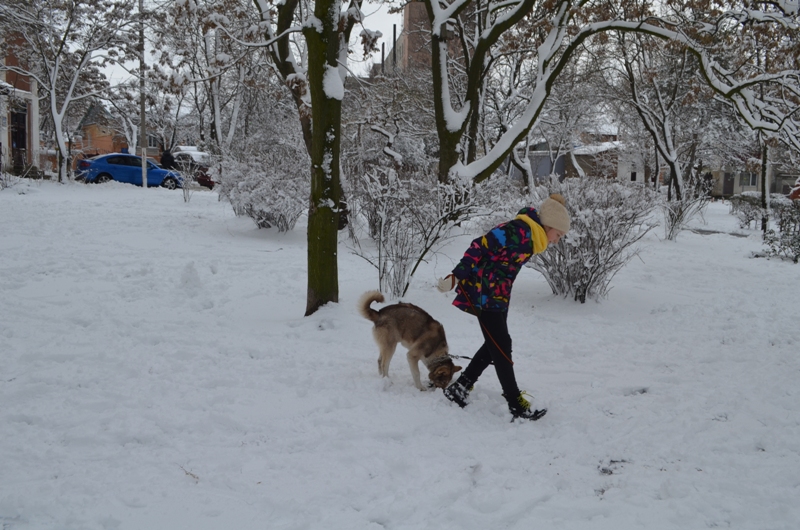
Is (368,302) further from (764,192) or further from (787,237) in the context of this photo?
(764,192)

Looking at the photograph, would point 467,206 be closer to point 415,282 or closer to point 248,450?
point 415,282

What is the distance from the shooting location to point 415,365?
4590 mm

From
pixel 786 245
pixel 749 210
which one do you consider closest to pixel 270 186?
pixel 786 245

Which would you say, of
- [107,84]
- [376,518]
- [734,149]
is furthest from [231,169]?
[734,149]

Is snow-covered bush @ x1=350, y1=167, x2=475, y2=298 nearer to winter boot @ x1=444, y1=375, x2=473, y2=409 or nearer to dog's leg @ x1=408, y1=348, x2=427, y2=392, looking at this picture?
dog's leg @ x1=408, y1=348, x2=427, y2=392

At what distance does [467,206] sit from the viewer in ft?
23.4

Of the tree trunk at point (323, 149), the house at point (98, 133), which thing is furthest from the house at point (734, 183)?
the tree trunk at point (323, 149)

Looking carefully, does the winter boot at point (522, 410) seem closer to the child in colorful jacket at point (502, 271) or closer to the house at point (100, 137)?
the child in colorful jacket at point (502, 271)

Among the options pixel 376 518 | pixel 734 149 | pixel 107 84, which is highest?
pixel 107 84

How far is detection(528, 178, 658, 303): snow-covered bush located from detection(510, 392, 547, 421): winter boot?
335 centimetres

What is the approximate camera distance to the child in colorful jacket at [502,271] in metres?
3.97

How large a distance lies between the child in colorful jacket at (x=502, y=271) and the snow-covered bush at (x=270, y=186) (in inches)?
314

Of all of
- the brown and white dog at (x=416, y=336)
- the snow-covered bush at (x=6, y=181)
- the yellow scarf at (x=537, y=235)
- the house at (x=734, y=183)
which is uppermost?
the house at (x=734, y=183)

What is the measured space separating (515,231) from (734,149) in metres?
30.3
